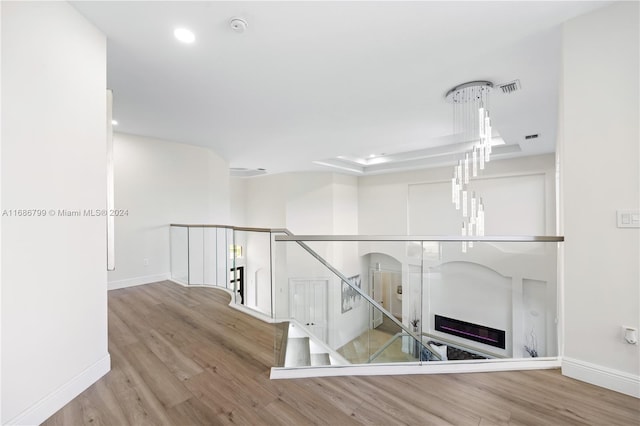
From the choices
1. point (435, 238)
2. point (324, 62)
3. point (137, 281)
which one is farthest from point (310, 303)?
point (137, 281)

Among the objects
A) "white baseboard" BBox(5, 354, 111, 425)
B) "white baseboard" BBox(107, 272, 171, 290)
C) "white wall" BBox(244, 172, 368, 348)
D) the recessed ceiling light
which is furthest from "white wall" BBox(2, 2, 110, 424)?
"white wall" BBox(244, 172, 368, 348)

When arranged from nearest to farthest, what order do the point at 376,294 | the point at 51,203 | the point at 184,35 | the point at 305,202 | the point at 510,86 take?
the point at 51,203
the point at 184,35
the point at 510,86
the point at 376,294
the point at 305,202

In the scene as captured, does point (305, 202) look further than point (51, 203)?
Yes

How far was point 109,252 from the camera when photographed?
6.86 ft

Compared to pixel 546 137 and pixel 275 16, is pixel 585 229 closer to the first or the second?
pixel 275 16

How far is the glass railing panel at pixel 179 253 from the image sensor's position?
192 inches

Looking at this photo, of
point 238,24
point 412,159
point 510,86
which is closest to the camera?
point 238,24

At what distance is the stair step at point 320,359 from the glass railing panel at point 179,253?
3168mm

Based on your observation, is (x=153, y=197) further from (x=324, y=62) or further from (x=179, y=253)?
(x=324, y=62)

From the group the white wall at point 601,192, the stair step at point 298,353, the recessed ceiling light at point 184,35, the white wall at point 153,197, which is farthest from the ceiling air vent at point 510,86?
the white wall at point 153,197

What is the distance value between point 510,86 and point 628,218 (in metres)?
1.91

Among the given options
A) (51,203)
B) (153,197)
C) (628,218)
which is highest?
(153,197)

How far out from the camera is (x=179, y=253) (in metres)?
4.95

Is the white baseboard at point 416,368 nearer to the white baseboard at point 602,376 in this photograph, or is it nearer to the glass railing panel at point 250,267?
the white baseboard at point 602,376
